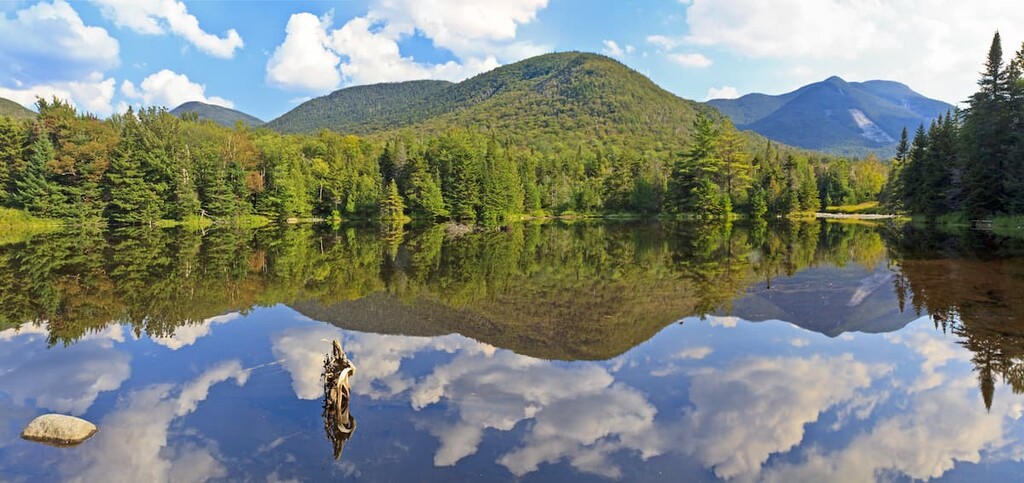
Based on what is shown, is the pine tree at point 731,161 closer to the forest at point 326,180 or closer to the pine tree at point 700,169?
the forest at point 326,180

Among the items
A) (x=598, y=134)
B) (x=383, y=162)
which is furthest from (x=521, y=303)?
(x=598, y=134)

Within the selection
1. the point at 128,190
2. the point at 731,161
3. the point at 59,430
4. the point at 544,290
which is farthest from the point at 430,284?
the point at 731,161

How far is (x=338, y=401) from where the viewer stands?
8086 millimetres

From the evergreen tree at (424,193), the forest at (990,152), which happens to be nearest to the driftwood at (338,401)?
the forest at (990,152)

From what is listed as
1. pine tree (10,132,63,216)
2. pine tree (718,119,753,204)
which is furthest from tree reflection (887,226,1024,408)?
pine tree (10,132,63,216)

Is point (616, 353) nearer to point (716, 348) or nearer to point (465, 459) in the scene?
point (716, 348)

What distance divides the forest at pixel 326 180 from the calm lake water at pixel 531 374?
4150cm

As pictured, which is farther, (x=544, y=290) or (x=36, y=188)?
(x=36, y=188)

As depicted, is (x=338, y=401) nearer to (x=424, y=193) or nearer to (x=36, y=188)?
(x=36, y=188)

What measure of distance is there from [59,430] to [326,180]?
75.9m

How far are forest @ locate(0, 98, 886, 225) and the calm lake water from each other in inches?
1634

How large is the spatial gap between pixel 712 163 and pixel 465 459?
64.8 m

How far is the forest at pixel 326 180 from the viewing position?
54844 mm

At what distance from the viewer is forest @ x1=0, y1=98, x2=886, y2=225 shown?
54.8m
